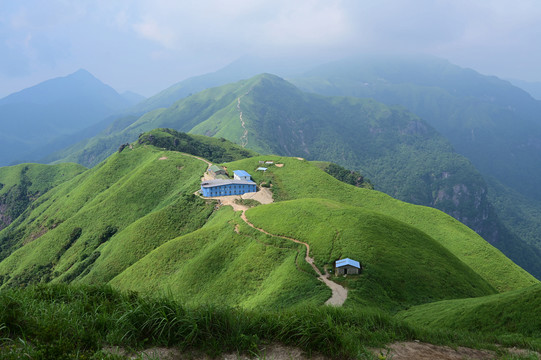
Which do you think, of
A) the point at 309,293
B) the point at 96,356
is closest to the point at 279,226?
the point at 309,293

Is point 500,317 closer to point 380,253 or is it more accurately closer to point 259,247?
point 380,253

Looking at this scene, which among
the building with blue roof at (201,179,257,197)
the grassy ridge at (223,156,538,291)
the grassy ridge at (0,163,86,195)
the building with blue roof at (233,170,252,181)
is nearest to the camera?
the grassy ridge at (223,156,538,291)

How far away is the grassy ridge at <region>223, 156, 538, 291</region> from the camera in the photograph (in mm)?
49750

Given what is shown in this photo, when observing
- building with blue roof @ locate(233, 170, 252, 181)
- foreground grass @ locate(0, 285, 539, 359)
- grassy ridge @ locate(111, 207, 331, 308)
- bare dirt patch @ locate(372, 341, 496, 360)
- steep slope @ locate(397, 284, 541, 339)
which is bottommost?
grassy ridge @ locate(111, 207, 331, 308)

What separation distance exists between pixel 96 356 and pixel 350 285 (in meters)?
27.4

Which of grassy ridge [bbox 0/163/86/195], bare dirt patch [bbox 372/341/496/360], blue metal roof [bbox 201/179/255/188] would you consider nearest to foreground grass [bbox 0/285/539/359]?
bare dirt patch [bbox 372/341/496/360]

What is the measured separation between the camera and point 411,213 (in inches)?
2763

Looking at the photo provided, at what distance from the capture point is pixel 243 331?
328 inches

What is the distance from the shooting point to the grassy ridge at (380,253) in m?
30.2

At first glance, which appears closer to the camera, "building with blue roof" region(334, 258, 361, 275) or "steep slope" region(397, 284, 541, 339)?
"steep slope" region(397, 284, 541, 339)

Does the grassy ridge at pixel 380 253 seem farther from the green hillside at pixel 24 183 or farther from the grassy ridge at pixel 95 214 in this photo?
the green hillside at pixel 24 183

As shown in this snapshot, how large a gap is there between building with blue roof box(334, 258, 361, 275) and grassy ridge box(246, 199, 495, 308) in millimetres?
1101

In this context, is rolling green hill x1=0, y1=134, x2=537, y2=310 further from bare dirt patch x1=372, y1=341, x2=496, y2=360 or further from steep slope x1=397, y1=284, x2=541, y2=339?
steep slope x1=397, y1=284, x2=541, y2=339

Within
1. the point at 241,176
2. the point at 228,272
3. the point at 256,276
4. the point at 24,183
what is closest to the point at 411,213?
the point at 241,176
